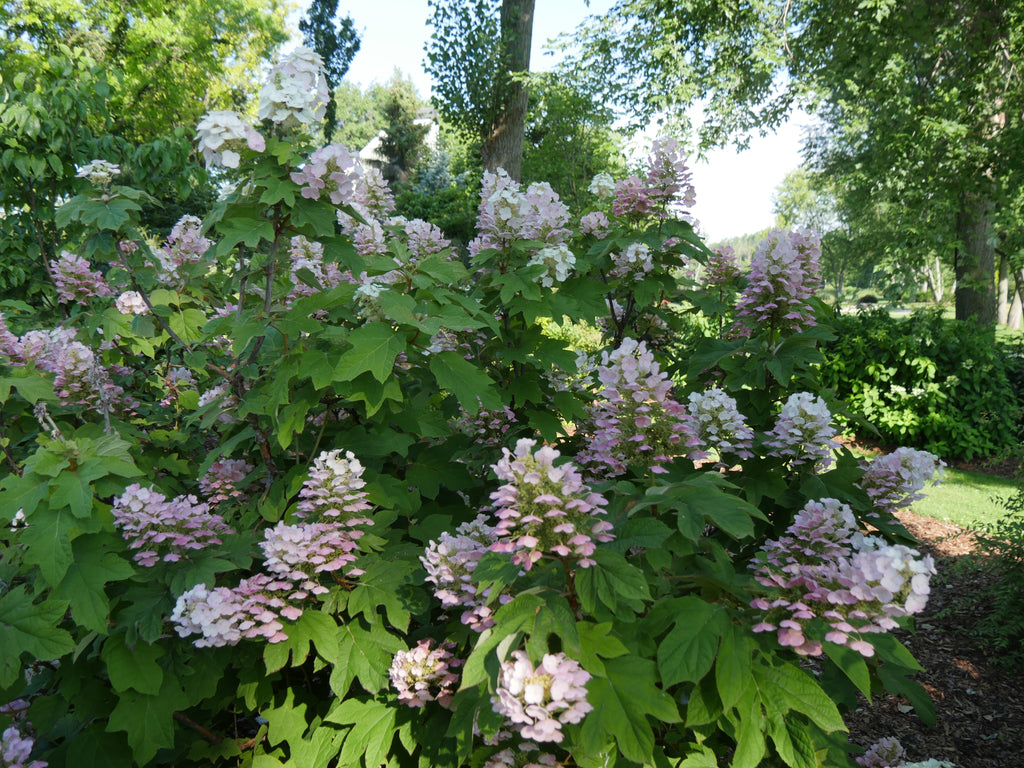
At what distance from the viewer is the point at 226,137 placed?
80.6 inches

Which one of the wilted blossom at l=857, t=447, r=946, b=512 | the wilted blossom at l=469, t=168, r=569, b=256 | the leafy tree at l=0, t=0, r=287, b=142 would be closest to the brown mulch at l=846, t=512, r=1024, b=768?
the wilted blossom at l=857, t=447, r=946, b=512

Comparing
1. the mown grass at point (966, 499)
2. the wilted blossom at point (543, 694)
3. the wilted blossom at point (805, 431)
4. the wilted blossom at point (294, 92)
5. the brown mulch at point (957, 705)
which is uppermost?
A: the wilted blossom at point (294, 92)

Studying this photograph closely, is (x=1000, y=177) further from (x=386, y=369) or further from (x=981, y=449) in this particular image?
(x=386, y=369)

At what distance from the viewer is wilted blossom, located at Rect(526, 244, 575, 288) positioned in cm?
257

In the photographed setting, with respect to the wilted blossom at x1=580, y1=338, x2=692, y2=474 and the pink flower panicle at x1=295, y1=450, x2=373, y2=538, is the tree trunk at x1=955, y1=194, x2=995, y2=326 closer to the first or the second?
the wilted blossom at x1=580, y1=338, x2=692, y2=474

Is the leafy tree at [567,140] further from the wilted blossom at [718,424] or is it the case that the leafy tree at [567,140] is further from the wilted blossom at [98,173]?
the wilted blossom at [718,424]

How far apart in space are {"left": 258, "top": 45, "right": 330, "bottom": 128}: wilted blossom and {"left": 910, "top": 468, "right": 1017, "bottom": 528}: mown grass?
277 inches

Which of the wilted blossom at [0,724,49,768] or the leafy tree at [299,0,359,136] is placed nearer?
the wilted blossom at [0,724,49,768]

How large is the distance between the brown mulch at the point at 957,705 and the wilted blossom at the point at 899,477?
64.9 inches

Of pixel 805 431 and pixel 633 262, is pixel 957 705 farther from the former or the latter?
pixel 633 262

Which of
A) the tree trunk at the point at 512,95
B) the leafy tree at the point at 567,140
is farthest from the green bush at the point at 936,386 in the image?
the leafy tree at the point at 567,140

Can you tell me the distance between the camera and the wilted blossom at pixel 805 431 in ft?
6.94

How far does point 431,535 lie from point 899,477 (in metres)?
1.60

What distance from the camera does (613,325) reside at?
3826 mm
